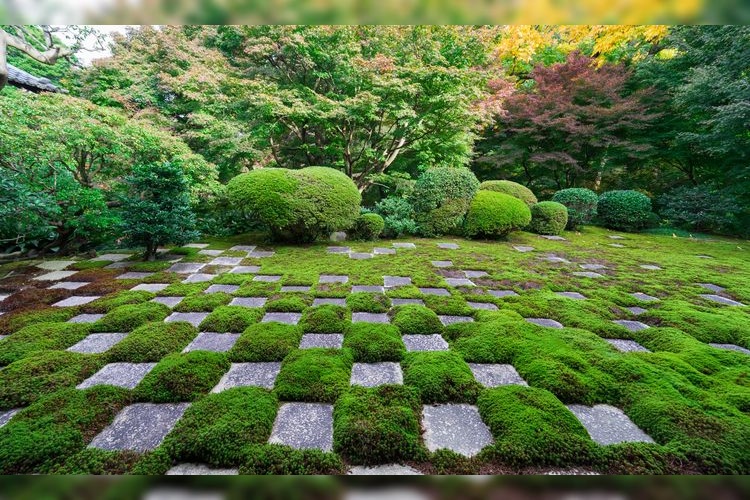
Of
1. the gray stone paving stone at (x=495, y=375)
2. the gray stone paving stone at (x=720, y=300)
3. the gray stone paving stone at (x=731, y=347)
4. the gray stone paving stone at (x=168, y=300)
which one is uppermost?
the gray stone paving stone at (x=495, y=375)

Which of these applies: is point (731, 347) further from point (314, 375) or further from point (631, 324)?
point (314, 375)

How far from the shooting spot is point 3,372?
1824 mm

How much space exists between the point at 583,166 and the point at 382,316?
462 inches

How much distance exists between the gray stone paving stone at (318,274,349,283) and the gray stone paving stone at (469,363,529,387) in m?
2.13

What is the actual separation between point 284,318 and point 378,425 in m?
1.56

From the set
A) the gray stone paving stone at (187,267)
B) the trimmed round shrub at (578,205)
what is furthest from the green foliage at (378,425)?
the trimmed round shrub at (578,205)

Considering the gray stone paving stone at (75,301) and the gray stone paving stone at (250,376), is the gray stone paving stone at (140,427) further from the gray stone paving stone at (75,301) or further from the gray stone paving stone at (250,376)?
the gray stone paving stone at (75,301)

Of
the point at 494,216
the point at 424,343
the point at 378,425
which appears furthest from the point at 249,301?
the point at 494,216

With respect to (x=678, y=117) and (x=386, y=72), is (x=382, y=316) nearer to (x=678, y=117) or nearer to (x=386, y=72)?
(x=386, y=72)

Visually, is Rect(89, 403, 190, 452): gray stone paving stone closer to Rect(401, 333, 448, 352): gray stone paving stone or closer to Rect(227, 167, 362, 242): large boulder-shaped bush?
Rect(401, 333, 448, 352): gray stone paving stone

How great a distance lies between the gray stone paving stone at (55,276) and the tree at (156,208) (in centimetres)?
79

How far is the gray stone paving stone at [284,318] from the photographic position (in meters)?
2.68

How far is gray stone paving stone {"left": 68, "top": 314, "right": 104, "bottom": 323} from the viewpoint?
2.60 metres

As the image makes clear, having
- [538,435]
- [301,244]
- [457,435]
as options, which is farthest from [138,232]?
[538,435]
